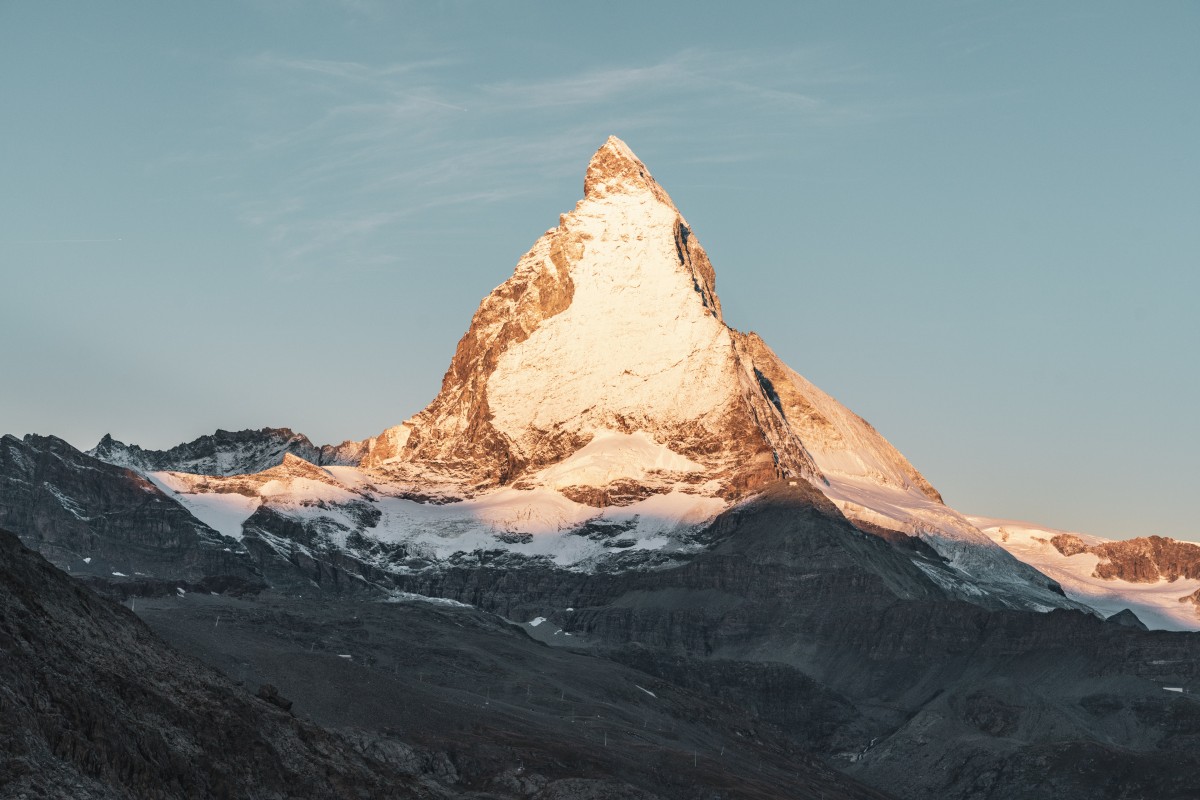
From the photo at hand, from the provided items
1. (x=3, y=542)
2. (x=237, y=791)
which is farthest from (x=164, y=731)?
(x=3, y=542)

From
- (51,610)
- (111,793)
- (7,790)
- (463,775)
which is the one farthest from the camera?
(463,775)

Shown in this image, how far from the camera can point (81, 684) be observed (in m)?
127

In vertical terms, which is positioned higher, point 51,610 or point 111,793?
point 51,610

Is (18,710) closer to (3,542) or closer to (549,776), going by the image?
(3,542)

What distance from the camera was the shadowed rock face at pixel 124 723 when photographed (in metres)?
111

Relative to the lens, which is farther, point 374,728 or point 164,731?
point 374,728

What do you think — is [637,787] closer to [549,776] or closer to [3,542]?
[549,776]

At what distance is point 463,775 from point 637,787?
1876 cm

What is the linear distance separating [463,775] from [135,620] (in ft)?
129

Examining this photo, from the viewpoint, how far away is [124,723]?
4919 inches

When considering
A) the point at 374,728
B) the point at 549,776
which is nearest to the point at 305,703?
the point at 374,728

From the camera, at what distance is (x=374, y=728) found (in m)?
196

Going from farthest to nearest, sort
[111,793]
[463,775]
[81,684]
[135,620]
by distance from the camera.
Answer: [463,775]
[135,620]
[81,684]
[111,793]

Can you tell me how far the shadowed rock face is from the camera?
11119 cm
